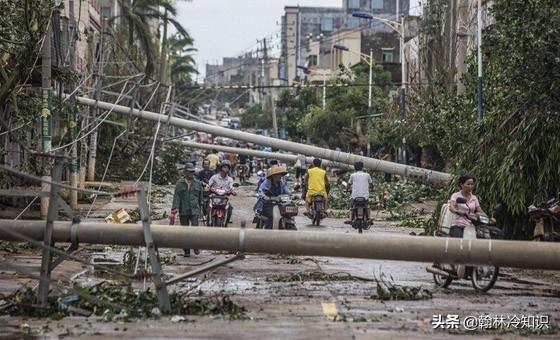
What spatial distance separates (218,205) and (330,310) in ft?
32.8

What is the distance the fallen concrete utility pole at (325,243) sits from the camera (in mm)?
10281

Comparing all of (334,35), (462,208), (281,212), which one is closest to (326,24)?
(334,35)

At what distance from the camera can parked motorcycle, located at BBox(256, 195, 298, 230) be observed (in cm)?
1989

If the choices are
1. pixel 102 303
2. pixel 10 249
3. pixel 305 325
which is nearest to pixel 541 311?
pixel 305 325

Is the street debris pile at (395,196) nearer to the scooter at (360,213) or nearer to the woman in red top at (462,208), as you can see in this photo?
the scooter at (360,213)

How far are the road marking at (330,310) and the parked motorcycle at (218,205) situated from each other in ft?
30.8

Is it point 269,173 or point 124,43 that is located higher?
point 124,43

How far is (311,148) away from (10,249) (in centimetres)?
1717

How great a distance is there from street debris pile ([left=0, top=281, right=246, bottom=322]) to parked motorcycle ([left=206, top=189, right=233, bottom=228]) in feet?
31.3

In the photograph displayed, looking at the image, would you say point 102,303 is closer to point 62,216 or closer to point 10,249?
point 10,249

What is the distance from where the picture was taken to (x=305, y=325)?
9992 mm

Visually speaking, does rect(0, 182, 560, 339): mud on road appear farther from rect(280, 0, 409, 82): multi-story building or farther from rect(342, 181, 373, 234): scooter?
rect(280, 0, 409, 82): multi-story building


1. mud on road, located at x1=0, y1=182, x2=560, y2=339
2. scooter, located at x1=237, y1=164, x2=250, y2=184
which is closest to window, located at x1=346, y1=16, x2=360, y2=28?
scooter, located at x1=237, y1=164, x2=250, y2=184

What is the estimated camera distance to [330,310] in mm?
11008
